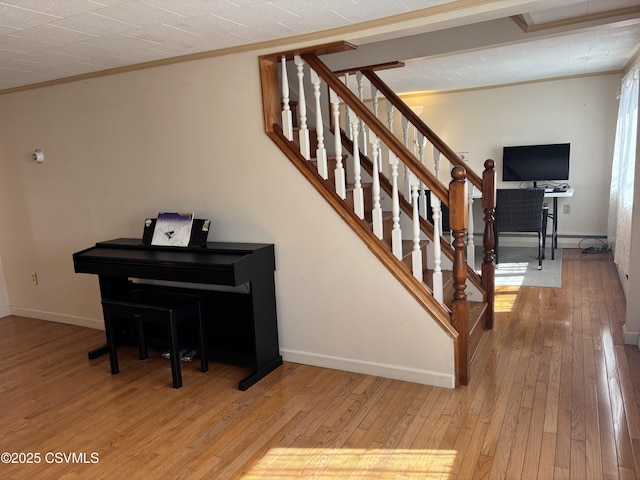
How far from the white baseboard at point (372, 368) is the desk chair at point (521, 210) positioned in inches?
126

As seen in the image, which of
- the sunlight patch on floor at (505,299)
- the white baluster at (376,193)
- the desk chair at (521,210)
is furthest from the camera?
the desk chair at (521,210)

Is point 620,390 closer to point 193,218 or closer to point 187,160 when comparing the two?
point 193,218

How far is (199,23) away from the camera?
2.44 meters

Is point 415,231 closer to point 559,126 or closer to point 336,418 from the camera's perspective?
point 336,418

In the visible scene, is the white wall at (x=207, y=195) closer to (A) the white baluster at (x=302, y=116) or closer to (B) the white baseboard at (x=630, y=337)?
(A) the white baluster at (x=302, y=116)

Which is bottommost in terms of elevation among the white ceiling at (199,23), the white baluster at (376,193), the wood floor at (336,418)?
the wood floor at (336,418)

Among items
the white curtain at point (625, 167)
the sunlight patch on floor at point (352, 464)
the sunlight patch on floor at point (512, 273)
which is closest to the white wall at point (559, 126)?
the white curtain at point (625, 167)

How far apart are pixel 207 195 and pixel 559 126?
4.98 metres

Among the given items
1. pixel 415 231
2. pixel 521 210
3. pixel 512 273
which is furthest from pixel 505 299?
pixel 415 231

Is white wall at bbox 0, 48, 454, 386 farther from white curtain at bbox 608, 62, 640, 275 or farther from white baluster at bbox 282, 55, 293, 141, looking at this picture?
white curtain at bbox 608, 62, 640, 275

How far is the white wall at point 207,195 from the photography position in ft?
9.69

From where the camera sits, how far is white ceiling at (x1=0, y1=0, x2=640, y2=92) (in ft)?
7.17

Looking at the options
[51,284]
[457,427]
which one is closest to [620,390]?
[457,427]

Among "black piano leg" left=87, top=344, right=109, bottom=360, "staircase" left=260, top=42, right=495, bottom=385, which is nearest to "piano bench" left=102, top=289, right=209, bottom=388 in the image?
"black piano leg" left=87, top=344, right=109, bottom=360
